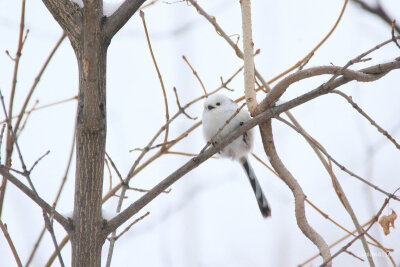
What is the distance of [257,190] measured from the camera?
229cm

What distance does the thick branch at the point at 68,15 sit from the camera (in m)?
1.39

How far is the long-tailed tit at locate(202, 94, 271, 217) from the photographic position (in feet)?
7.61

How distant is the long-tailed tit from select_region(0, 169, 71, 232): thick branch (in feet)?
3.42

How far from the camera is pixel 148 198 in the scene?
4.80 ft

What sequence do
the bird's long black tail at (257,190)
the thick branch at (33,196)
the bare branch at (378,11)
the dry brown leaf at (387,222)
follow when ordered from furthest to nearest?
the bird's long black tail at (257,190) < the dry brown leaf at (387,222) < the thick branch at (33,196) < the bare branch at (378,11)

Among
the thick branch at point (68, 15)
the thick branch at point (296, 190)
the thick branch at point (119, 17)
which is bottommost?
the thick branch at point (296, 190)

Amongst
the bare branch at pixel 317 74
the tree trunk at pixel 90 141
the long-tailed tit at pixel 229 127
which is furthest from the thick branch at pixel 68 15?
the long-tailed tit at pixel 229 127

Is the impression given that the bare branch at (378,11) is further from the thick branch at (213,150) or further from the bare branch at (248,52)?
the bare branch at (248,52)

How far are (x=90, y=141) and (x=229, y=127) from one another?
3.46 feet

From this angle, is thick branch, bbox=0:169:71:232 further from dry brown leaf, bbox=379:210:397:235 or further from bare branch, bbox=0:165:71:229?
dry brown leaf, bbox=379:210:397:235

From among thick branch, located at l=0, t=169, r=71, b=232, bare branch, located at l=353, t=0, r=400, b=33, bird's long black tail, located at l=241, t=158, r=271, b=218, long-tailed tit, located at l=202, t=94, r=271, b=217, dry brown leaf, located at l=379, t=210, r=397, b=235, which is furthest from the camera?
long-tailed tit, located at l=202, t=94, r=271, b=217

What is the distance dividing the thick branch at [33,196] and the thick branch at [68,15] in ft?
1.42

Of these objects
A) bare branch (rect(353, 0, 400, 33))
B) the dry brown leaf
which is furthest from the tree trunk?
the dry brown leaf

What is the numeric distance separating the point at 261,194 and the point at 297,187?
70 centimetres
